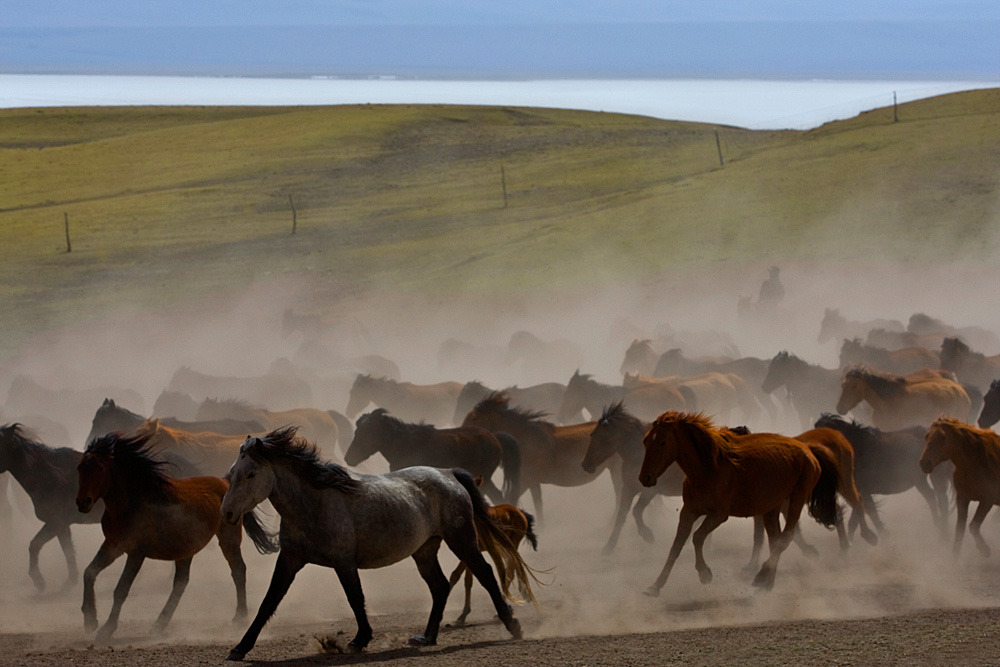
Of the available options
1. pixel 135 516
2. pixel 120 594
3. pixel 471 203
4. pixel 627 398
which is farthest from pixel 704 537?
pixel 471 203

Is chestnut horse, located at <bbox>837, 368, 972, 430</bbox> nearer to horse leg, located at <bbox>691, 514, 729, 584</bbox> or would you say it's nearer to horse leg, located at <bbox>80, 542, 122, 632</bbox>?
horse leg, located at <bbox>691, 514, 729, 584</bbox>

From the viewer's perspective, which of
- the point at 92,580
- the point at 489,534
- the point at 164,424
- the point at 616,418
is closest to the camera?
the point at 489,534

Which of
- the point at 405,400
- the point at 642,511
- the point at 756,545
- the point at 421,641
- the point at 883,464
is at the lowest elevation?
the point at 756,545

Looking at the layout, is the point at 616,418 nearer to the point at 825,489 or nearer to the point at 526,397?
the point at 825,489

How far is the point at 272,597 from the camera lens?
8.00 meters

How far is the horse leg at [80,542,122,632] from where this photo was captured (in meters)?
9.41

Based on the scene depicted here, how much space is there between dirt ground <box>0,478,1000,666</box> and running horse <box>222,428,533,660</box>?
41cm

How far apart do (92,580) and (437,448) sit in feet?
13.2

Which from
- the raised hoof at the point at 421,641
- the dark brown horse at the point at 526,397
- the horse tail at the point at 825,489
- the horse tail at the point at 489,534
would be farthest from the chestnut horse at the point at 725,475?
the dark brown horse at the point at 526,397

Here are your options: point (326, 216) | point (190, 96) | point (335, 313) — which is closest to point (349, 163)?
point (326, 216)

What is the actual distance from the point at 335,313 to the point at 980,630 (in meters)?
27.1

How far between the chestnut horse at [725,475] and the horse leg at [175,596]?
361 cm

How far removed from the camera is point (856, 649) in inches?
305

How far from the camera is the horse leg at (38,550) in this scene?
449 inches
